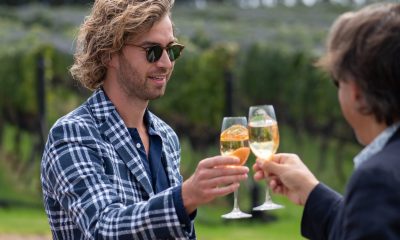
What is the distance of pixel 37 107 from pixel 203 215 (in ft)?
9.75

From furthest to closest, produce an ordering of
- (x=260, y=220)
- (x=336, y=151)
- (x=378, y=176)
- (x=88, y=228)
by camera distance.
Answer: (x=336, y=151)
(x=260, y=220)
(x=88, y=228)
(x=378, y=176)

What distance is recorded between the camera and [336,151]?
12656 millimetres

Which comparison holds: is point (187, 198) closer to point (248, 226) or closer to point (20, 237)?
point (20, 237)

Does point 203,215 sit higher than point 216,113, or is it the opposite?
point 216,113

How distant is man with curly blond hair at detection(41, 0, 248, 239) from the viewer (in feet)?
11.3

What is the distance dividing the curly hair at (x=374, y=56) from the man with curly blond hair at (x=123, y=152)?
2.06 ft

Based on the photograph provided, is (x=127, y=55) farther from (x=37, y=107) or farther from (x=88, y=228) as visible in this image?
(x=37, y=107)

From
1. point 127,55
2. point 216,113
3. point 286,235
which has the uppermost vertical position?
point 127,55

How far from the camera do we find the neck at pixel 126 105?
3.98 m

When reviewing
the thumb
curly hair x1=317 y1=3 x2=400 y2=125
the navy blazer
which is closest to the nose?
the thumb

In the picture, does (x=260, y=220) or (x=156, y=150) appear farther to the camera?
(x=260, y=220)

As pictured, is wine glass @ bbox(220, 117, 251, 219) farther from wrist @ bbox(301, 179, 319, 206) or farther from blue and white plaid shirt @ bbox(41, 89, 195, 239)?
wrist @ bbox(301, 179, 319, 206)

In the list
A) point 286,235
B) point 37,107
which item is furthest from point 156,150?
point 37,107

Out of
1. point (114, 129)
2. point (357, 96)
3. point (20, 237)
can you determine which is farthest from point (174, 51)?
point (20, 237)
